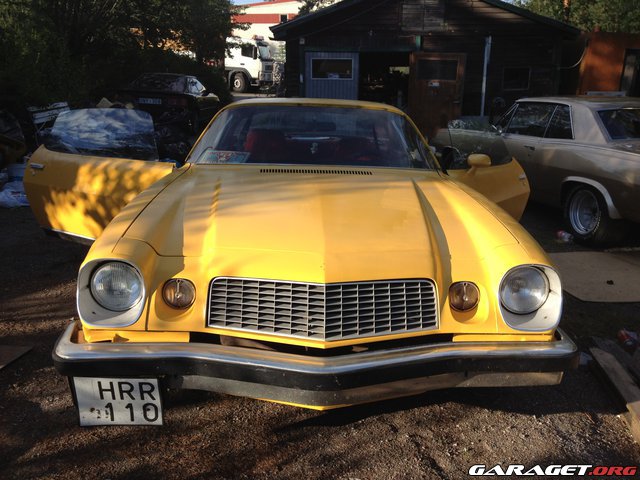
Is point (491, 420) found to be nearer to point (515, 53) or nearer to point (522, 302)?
point (522, 302)

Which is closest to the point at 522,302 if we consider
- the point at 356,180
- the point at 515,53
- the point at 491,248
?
the point at 491,248

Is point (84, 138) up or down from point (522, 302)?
up

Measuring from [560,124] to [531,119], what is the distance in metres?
0.66

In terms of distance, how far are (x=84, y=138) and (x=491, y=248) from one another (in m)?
3.82

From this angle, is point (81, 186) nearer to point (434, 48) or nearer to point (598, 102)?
point (598, 102)

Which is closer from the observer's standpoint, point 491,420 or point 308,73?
point 491,420

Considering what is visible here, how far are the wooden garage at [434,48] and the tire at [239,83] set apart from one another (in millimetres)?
16167

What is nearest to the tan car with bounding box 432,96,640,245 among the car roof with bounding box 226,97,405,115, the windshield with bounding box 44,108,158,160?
the car roof with bounding box 226,97,405,115

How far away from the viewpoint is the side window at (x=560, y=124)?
6.32m

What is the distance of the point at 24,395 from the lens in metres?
2.96

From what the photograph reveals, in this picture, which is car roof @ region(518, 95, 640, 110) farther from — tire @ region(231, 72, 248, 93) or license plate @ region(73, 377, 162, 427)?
tire @ region(231, 72, 248, 93)

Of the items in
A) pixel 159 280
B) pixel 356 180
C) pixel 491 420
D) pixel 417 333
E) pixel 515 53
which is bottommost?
pixel 491 420

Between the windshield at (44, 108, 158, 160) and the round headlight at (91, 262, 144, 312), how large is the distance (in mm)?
2790

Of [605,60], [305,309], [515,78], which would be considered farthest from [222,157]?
[605,60]
